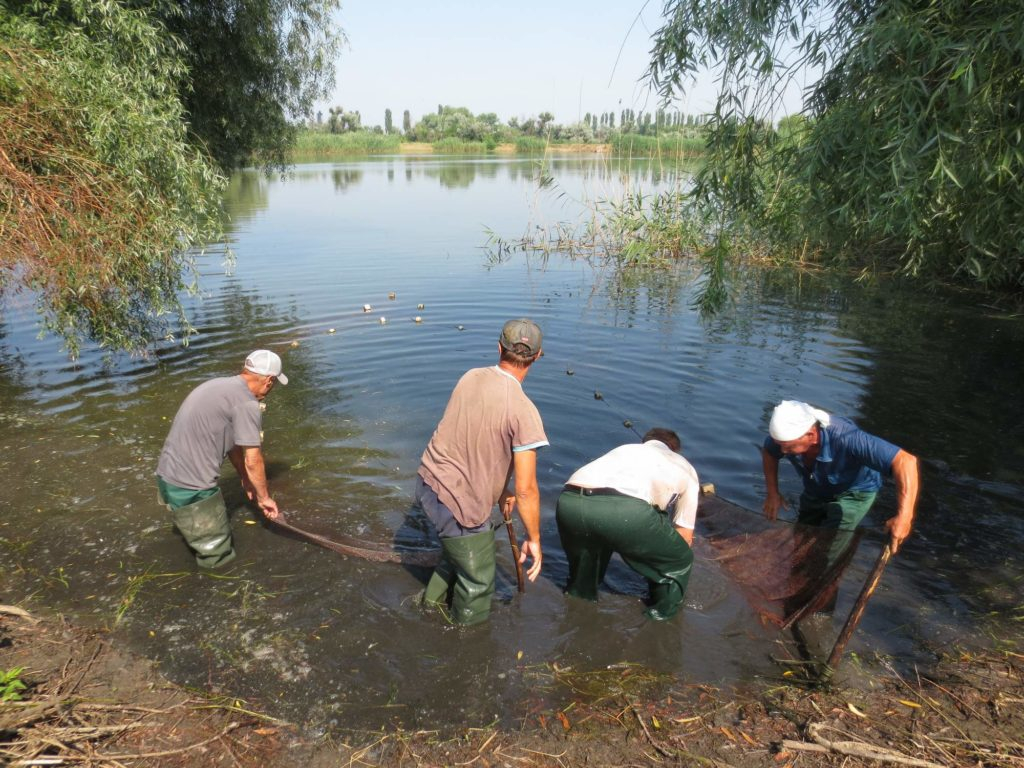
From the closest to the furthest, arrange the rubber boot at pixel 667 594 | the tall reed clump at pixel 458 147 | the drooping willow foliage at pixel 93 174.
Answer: the rubber boot at pixel 667 594
the drooping willow foliage at pixel 93 174
the tall reed clump at pixel 458 147

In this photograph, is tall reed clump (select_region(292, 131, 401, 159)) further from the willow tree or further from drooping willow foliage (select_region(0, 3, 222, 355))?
the willow tree

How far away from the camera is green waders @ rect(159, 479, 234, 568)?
536 cm

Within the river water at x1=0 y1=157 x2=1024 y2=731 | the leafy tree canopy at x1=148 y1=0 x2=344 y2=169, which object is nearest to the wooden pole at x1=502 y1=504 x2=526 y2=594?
the river water at x1=0 y1=157 x2=1024 y2=731

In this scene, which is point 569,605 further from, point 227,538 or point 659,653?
point 227,538

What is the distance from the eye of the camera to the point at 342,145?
73.7m

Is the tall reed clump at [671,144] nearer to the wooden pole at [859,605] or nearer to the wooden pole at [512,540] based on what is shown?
the wooden pole at [512,540]

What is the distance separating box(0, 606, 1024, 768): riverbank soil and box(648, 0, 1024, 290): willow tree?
3589 mm

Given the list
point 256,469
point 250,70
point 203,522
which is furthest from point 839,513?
point 250,70

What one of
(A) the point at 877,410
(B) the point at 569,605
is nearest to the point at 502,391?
(B) the point at 569,605

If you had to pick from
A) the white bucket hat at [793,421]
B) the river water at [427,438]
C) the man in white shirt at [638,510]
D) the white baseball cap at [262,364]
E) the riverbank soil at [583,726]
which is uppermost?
the white baseball cap at [262,364]

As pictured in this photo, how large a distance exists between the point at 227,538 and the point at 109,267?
4.55m

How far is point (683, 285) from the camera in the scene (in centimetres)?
1808

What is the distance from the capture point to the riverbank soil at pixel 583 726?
3654mm

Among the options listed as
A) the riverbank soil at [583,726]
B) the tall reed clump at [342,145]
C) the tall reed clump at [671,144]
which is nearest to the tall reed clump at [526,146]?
the tall reed clump at [342,145]
